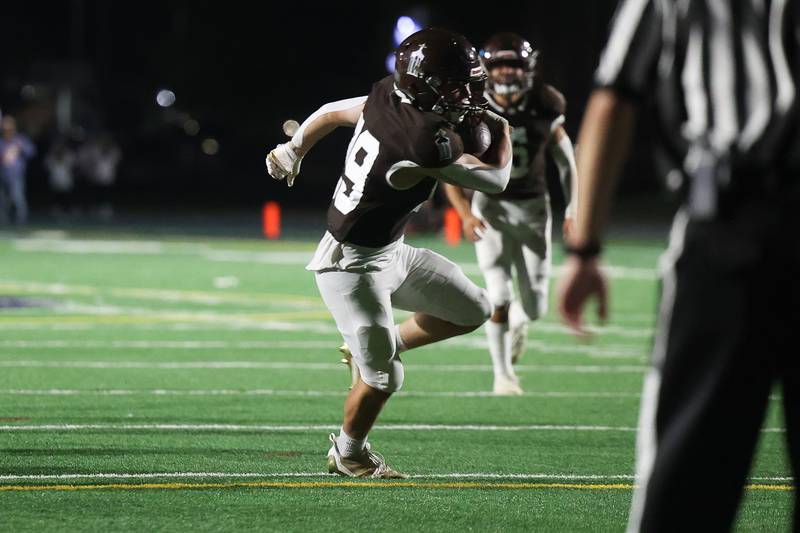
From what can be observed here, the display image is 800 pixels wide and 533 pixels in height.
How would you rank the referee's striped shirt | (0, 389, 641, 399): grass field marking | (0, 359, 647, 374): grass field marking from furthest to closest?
(0, 359, 647, 374): grass field marking → (0, 389, 641, 399): grass field marking → the referee's striped shirt

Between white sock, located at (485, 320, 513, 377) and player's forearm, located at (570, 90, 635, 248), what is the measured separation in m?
6.46

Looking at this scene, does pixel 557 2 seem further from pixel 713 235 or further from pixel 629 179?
pixel 713 235

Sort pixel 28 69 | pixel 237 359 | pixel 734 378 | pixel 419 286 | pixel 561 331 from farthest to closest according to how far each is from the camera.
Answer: pixel 28 69 < pixel 561 331 < pixel 237 359 < pixel 419 286 < pixel 734 378

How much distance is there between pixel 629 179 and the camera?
147ft

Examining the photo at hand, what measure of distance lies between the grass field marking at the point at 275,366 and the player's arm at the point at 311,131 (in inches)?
160

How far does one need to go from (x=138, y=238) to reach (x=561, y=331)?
16.1 m

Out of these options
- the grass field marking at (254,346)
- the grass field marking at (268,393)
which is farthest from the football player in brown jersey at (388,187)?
the grass field marking at (254,346)

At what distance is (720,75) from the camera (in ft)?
12.2

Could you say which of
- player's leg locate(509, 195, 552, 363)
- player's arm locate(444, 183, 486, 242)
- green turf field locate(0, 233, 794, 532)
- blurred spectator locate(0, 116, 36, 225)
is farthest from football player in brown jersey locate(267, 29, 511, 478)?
blurred spectator locate(0, 116, 36, 225)

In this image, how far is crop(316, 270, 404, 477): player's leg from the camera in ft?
23.0

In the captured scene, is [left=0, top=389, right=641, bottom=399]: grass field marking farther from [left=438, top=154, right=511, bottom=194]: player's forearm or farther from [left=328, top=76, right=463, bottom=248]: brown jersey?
[left=438, top=154, right=511, bottom=194]: player's forearm

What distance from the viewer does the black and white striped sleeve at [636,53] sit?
377 cm

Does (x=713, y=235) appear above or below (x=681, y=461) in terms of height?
above

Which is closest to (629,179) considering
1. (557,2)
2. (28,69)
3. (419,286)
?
(557,2)
